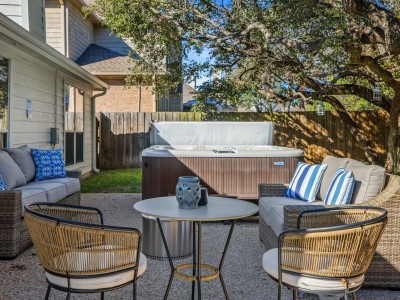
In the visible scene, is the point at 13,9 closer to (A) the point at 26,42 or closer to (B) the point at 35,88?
(B) the point at 35,88

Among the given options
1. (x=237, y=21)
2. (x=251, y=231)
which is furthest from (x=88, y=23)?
(x=251, y=231)

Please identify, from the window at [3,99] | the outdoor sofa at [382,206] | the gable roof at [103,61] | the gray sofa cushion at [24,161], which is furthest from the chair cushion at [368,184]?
the gable roof at [103,61]

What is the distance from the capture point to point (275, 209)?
3.08 m

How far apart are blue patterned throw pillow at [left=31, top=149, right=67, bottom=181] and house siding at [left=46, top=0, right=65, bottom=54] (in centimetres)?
661

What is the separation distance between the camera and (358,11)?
485 centimetres

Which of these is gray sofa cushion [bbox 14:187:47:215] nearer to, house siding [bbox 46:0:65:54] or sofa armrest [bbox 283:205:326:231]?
sofa armrest [bbox 283:205:326:231]

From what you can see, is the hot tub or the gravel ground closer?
the gravel ground

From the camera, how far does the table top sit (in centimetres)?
198

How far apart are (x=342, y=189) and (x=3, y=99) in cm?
424

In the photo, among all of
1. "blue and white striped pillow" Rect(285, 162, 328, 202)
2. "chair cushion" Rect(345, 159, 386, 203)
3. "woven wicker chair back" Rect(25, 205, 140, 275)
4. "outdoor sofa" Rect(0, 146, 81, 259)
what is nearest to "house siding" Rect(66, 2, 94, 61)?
"outdoor sofa" Rect(0, 146, 81, 259)

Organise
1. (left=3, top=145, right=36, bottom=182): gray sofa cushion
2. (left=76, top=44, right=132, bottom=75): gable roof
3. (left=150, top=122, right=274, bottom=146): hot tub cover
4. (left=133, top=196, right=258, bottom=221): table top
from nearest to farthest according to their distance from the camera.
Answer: (left=133, top=196, right=258, bottom=221): table top
(left=3, top=145, right=36, bottom=182): gray sofa cushion
(left=150, top=122, right=274, bottom=146): hot tub cover
(left=76, top=44, right=132, bottom=75): gable roof

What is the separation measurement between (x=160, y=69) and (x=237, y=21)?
293 cm

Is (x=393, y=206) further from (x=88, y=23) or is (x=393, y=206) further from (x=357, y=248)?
(x=88, y=23)

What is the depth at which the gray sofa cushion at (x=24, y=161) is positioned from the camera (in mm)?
4227
